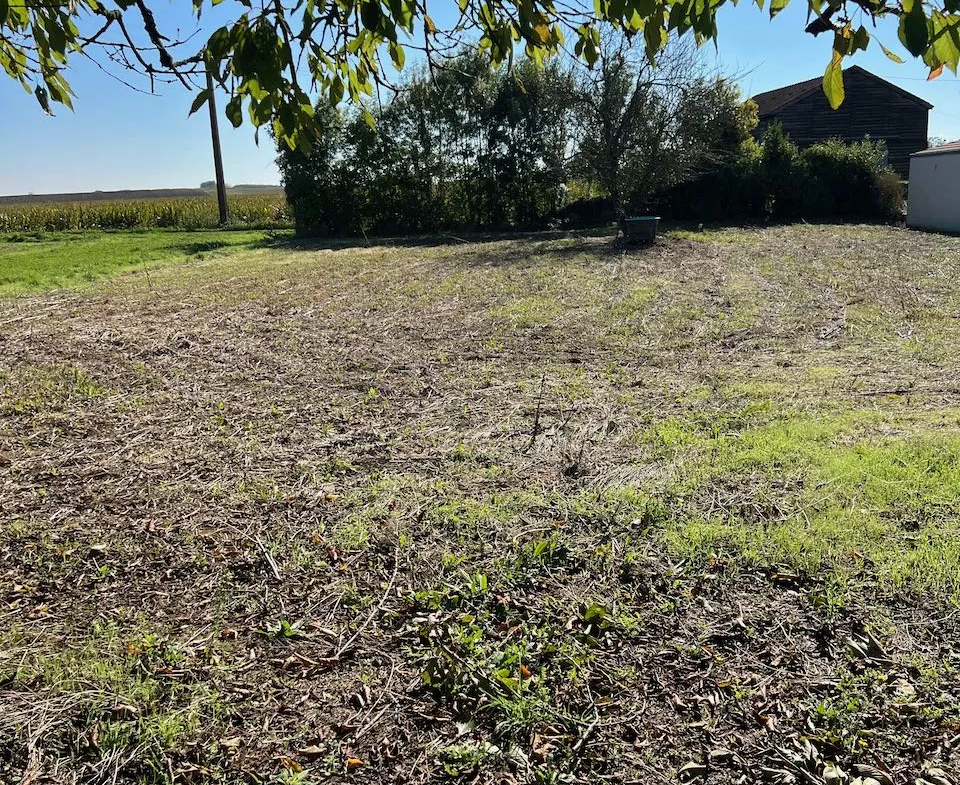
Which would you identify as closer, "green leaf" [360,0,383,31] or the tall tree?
"green leaf" [360,0,383,31]

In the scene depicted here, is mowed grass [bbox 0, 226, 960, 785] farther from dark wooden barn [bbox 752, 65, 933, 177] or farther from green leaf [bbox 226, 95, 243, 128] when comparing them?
dark wooden barn [bbox 752, 65, 933, 177]

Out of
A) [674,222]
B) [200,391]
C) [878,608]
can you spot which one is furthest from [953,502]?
[674,222]

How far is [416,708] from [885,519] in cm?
213

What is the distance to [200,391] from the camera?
5.25 metres

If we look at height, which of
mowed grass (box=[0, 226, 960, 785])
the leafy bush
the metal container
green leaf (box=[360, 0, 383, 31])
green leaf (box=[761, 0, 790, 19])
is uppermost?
the leafy bush

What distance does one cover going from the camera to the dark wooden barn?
26.5 meters

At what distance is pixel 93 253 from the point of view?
1466 centimetres

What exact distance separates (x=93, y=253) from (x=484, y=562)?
14614 millimetres

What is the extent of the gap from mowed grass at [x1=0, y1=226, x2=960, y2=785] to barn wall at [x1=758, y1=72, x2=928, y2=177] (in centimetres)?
2375

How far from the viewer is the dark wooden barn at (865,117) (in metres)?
26.5

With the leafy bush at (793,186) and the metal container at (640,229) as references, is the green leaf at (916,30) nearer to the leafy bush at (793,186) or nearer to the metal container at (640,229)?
the metal container at (640,229)

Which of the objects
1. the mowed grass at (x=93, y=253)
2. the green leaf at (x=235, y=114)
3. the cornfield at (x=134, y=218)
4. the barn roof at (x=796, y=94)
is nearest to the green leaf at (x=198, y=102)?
the green leaf at (x=235, y=114)

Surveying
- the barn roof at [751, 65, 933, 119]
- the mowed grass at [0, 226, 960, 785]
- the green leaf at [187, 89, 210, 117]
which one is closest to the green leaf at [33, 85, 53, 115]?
the green leaf at [187, 89, 210, 117]

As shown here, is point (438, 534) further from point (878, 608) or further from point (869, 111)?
point (869, 111)
